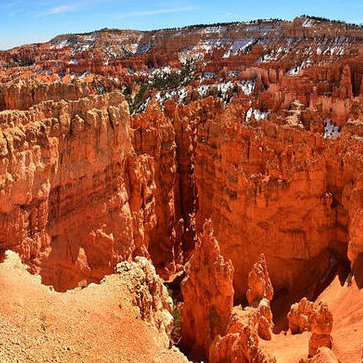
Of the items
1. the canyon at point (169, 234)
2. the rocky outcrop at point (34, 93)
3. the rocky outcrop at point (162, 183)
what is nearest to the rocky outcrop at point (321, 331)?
the canyon at point (169, 234)

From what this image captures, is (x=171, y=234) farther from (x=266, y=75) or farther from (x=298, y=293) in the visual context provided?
(x=266, y=75)

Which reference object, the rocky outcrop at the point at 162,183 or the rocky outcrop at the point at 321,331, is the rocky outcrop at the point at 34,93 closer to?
the rocky outcrop at the point at 162,183

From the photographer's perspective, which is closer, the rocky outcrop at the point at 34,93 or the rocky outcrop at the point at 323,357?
the rocky outcrop at the point at 323,357

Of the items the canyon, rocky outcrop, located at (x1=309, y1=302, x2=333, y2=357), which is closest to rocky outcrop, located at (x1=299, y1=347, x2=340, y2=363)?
the canyon

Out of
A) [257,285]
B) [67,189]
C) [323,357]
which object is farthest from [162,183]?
[323,357]

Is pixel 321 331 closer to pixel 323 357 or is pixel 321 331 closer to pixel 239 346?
pixel 323 357

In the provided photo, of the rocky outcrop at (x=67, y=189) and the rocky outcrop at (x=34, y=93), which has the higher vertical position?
the rocky outcrop at (x=34, y=93)
